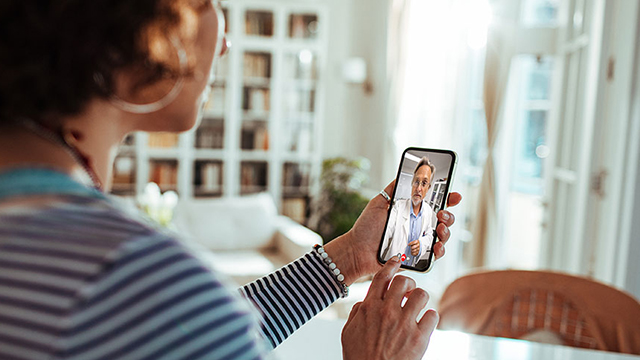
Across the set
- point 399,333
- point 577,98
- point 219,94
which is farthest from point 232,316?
point 219,94

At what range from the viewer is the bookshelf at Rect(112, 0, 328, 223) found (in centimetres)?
531

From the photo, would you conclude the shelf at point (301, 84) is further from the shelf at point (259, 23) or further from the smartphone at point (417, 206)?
the smartphone at point (417, 206)

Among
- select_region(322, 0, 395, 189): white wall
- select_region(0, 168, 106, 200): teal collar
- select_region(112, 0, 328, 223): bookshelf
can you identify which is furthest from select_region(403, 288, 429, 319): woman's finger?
select_region(112, 0, 328, 223): bookshelf

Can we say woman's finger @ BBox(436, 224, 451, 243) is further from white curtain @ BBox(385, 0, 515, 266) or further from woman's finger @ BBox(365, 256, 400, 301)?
white curtain @ BBox(385, 0, 515, 266)

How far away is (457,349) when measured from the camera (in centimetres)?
111

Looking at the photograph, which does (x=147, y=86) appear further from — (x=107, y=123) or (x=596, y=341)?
(x=596, y=341)

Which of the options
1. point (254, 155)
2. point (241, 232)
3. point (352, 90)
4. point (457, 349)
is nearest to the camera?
point (457, 349)

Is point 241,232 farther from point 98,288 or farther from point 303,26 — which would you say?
point 98,288

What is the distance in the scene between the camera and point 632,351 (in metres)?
1.25

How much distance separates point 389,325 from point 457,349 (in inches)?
17.9

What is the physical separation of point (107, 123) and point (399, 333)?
A: 17.0 inches

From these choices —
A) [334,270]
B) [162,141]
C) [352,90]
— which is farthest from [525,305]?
[352,90]

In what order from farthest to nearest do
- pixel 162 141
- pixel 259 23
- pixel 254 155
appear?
pixel 254 155, pixel 259 23, pixel 162 141

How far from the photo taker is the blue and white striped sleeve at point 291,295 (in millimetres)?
838
